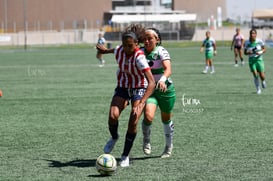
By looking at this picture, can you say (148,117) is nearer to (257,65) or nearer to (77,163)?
(77,163)

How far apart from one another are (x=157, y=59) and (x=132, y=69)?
0.71 m

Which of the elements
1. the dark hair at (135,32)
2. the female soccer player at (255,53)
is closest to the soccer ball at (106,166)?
the dark hair at (135,32)

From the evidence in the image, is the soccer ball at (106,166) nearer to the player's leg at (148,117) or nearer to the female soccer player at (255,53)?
the player's leg at (148,117)

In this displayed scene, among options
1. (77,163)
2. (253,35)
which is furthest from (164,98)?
(253,35)

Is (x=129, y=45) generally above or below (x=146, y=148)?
above

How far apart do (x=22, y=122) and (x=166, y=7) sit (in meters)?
114

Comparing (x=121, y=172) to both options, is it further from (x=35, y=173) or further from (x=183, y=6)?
(x=183, y=6)

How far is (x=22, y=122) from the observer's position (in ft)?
49.0

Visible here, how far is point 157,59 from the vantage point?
10.3 meters

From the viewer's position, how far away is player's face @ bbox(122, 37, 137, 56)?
954cm

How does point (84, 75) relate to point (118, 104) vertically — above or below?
below

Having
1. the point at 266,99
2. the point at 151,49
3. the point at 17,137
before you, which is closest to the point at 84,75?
the point at 266,99

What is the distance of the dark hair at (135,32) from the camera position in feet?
31.4

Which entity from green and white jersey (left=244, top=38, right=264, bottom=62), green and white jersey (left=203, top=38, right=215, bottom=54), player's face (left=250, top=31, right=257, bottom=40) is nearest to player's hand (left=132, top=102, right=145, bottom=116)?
player's face (left=250, top=31, right=257, bottom=40)
